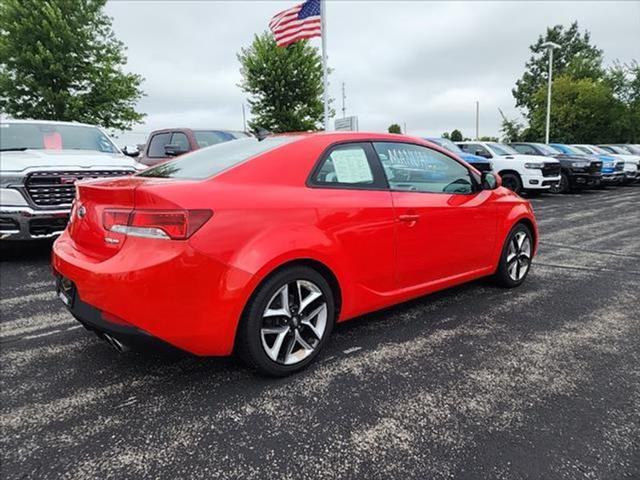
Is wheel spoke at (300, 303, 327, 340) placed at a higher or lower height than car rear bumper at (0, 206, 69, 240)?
lower

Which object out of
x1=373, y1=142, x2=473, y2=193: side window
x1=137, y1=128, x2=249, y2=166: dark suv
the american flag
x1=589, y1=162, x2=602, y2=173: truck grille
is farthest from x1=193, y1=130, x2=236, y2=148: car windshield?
x1=589, y1=162, x2=602, y2=173: truck grille

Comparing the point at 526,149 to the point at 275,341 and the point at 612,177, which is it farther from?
the point at 275,341

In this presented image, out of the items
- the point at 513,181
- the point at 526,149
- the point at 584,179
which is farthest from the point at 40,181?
the point at 584,179

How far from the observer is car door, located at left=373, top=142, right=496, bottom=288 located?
3248 millimetres

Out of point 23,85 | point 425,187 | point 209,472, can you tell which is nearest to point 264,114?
point 23,85

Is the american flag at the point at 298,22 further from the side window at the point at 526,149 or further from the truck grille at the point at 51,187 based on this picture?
the truck grille at the point at 51,187

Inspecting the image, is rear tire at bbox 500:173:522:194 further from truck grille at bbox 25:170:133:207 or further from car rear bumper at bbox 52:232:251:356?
car rear bumper at bbox 52:232:251:356

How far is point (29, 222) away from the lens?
5.15 m

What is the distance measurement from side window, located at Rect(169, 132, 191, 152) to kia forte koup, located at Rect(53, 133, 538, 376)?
5.38m

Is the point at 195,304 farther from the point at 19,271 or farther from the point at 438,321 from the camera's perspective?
the point at 19,271

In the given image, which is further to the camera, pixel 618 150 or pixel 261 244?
pixel 618 150

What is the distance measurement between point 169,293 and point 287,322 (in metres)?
0.72

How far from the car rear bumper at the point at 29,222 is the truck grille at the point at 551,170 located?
12.7 m

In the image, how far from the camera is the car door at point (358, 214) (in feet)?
9.22
